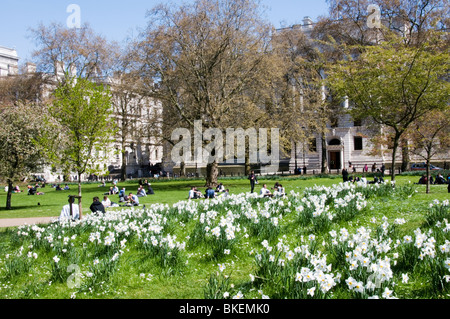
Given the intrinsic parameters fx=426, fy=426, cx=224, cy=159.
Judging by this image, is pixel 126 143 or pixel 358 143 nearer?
pixel 126 143

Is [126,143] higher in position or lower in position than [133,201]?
higher

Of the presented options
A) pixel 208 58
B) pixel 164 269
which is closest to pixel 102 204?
pixel 164 269

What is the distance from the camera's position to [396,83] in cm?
A: 1800

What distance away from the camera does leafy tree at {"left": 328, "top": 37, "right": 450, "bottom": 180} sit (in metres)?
17.4

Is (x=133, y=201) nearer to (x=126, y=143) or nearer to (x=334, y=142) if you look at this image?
(x=126, y=143)

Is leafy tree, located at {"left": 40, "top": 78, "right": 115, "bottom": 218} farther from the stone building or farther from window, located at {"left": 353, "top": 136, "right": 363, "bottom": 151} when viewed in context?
window, located at {"left": 353, "top": 136, "right": 363, "bottom": 151}

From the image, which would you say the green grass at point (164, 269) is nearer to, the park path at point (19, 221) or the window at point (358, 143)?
the park path at point (19, 221)

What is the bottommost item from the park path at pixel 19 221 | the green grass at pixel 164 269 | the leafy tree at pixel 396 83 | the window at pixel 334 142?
the park path at pixel 19 221

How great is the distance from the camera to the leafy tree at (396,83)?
17422 mm

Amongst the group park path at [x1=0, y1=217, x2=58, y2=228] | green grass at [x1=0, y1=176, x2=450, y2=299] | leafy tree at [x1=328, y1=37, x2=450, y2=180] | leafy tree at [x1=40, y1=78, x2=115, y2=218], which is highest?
leafy tree at [x1=328, y1=37, x2=450, y2=180]

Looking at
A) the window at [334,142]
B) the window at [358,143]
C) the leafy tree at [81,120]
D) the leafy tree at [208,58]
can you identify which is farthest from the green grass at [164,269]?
the window at [334,142]

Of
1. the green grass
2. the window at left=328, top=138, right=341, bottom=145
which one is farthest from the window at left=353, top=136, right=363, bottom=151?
the green grass
